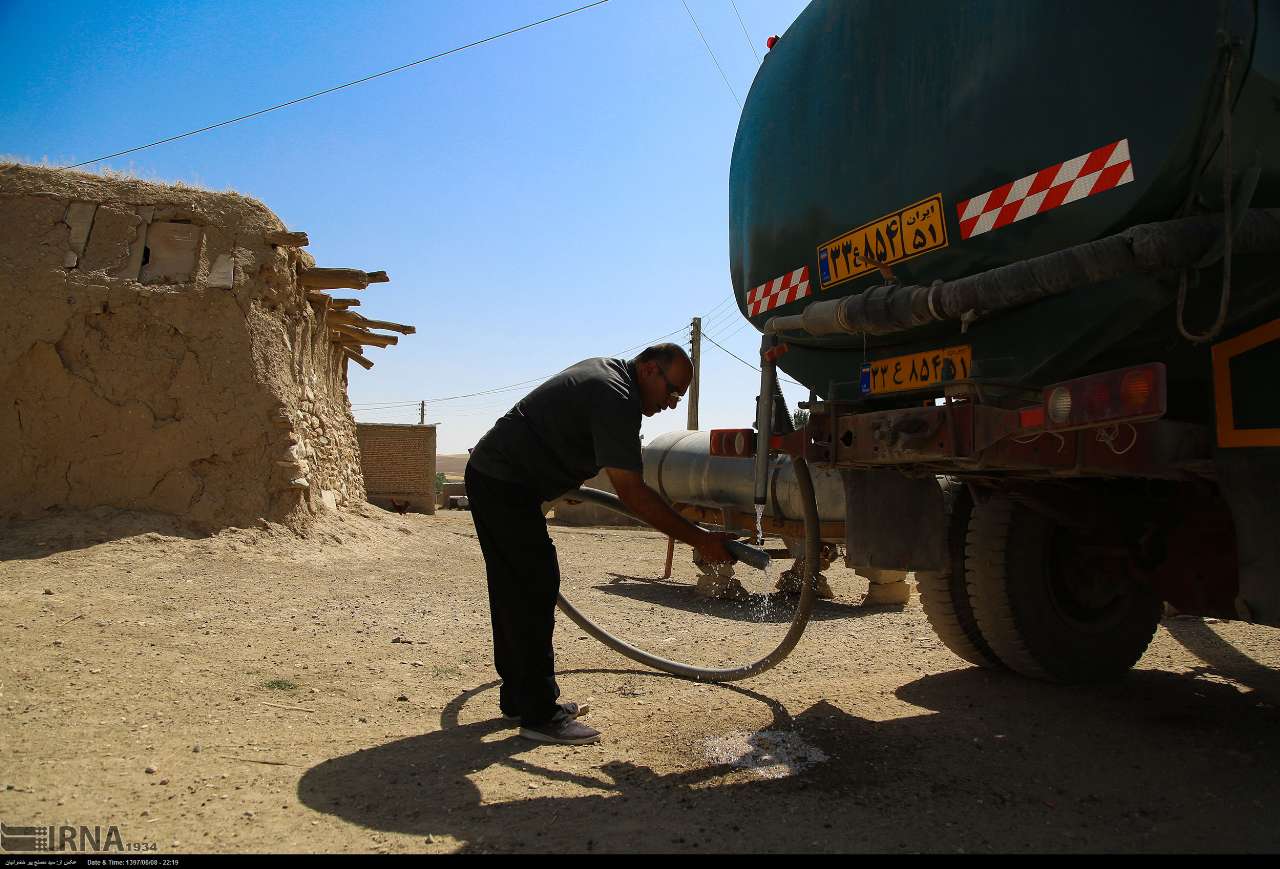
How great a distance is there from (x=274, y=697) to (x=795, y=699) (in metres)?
2.26

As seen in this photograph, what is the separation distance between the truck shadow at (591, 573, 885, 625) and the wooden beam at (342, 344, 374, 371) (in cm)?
618

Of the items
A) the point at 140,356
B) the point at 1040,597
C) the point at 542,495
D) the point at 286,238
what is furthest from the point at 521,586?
the point at 286,238

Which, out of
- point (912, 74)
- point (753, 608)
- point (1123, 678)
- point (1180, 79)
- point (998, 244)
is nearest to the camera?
point (1180, 79)

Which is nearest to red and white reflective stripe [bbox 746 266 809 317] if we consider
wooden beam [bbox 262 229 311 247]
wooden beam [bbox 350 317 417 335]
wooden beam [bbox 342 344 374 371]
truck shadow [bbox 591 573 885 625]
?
truck shadow [bbox 591 573 885 625]

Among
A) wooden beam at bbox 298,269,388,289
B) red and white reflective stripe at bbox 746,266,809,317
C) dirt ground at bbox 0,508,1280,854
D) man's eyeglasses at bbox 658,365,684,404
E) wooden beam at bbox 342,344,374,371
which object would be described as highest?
wooden beam at bbox 298,269,388,289

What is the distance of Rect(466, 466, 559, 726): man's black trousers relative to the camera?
3174 millimetres

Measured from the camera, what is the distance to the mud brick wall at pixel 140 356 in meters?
7.74

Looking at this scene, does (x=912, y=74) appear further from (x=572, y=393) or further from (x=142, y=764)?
(x=142, y=764)

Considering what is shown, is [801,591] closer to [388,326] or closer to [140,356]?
[140,356]

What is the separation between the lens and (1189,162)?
7.18 ft

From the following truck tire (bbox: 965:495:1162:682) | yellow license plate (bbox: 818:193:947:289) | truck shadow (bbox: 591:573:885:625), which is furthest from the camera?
truck shadow (bbox: 591:573:885:625)

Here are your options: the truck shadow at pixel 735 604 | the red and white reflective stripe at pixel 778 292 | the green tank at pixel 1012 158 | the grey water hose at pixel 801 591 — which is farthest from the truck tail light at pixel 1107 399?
the truck shadow at pixel 735 604

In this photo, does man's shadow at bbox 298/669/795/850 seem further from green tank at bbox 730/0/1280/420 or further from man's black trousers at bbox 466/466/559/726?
green tank at bbox 730/0/1280/420

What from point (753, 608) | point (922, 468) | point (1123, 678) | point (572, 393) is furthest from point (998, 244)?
point (753, 608)
